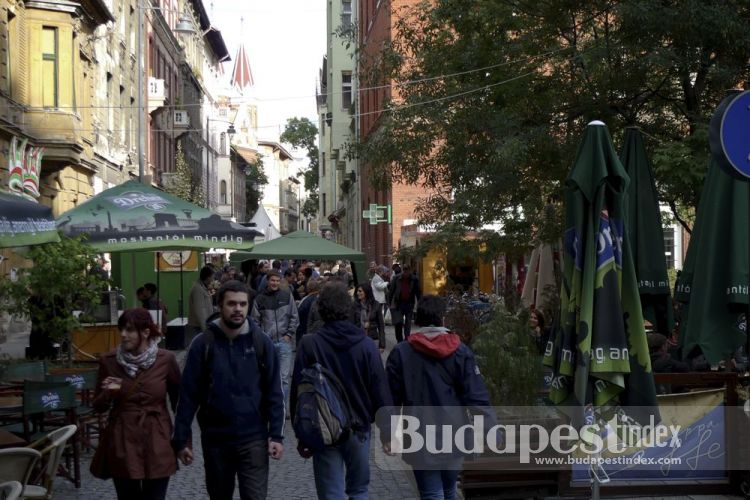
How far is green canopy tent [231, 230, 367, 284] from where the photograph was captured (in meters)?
Result: 18.1

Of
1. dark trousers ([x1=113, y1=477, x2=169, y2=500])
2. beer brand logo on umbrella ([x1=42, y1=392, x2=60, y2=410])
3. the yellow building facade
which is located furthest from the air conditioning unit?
dark trousers ([x1=113, y1=477, x2=169, y2=500])

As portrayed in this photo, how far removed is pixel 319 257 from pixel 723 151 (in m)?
12.6

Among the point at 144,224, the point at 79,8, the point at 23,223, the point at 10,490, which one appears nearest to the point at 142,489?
the point at 10,490

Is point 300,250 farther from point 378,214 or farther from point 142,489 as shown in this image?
point 378,214

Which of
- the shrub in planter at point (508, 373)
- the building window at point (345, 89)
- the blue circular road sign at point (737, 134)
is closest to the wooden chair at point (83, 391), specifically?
the shrub in planter at point (508, 373)

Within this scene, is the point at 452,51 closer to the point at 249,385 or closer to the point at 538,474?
the point at 538,474

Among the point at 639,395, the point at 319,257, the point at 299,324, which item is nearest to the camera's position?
the point at 639,395

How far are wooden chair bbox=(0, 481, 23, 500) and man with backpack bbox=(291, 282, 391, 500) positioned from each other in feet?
4.89

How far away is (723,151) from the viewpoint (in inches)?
248

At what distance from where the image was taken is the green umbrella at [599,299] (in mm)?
6684

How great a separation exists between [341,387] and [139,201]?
8394mm

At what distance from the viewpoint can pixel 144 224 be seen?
13.4 metres

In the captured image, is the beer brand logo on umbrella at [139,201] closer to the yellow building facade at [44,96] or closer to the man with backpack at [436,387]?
the man with backpack at [436,387]

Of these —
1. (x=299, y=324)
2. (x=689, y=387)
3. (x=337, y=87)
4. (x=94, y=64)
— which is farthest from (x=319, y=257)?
(x=337, y=87)
